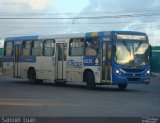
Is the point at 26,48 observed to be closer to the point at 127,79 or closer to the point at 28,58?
the point at 28,58

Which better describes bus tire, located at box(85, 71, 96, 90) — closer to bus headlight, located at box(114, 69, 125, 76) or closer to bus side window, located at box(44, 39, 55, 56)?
bus headlight, located at box(114, 69, 125, 76)

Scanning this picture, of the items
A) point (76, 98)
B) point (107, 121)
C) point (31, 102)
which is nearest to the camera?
point (107, 121)

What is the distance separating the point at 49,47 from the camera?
106 ft

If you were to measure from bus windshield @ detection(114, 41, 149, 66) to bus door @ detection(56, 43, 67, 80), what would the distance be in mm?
4269

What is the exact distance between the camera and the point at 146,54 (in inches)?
1099

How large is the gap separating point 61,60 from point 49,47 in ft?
5.17

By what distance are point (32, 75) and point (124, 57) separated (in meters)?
8.35

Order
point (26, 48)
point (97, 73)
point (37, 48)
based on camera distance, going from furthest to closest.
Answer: point (26, 48), point (37, 48), point (97, 73)

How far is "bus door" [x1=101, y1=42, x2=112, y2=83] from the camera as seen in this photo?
27.3 metres

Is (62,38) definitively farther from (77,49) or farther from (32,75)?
(32,75)

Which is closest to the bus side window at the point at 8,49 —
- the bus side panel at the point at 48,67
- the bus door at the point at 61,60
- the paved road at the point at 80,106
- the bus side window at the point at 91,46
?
the bus side panel at the point at 48,67

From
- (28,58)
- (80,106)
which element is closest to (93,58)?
(28,58)

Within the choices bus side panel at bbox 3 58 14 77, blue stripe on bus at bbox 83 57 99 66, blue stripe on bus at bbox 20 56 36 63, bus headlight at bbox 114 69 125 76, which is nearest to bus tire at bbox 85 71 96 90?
blue stripe on bus at bbox 83 57 99 66

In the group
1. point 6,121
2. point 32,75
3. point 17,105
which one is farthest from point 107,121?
point 32,75
